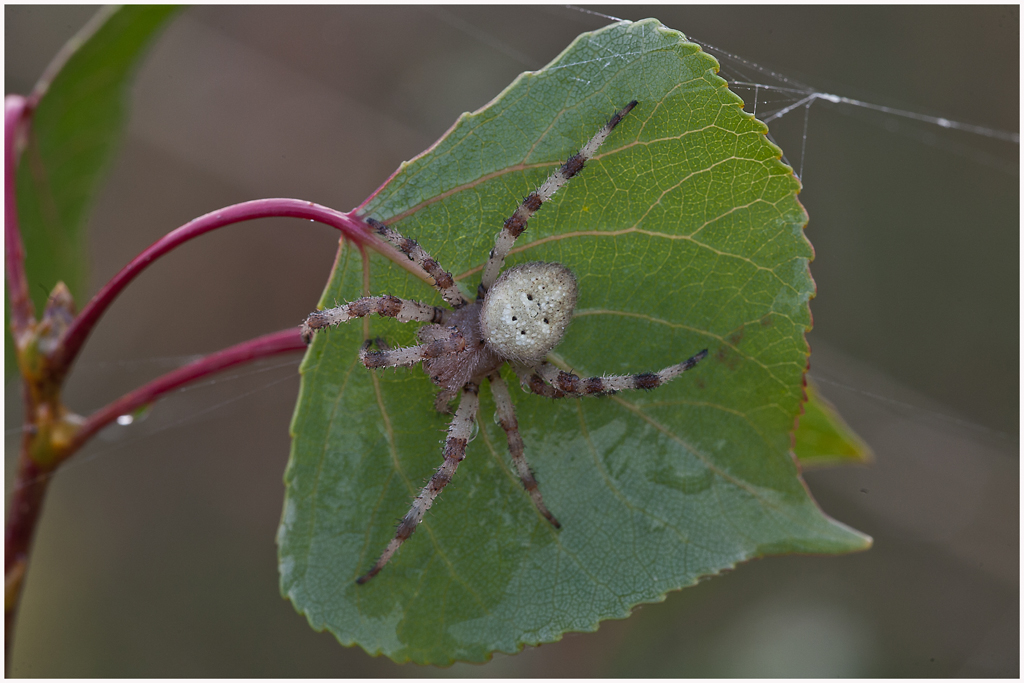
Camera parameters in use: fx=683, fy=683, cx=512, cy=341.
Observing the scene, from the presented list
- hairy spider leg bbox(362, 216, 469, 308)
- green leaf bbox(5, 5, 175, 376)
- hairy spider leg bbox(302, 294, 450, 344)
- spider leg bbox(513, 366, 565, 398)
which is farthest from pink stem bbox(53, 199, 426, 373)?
green leaf bbox(5, 5, 175, 376)

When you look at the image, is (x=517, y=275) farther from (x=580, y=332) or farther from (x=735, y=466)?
(x=735, y=466)

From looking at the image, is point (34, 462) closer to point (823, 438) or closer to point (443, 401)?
point (443, 401)

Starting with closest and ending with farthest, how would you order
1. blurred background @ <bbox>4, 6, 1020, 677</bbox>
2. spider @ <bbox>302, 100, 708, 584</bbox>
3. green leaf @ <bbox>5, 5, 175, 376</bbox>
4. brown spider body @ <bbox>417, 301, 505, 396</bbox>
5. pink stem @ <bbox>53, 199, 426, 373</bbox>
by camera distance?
pink stem @ <bbox>53, 199, 426, 373</bbox>
spider @ <bbox>302, 100, 708, 584</bbox>
brown spider body @ <bbox>417, 301, 505, 396</bbox>
green leaf @ <bbox>5, 5, 175, 376</bbox>
blurred background @ <bbox>4, 6, 1020, 677</bbox>

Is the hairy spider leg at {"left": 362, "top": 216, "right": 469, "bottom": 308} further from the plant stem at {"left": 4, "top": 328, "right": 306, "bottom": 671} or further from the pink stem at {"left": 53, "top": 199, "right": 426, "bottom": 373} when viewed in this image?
the plant stem at {"left": 4, "top": 328, "right": 306, "bottom": 671}

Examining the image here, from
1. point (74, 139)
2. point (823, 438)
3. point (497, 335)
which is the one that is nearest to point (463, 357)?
point (497, 335)


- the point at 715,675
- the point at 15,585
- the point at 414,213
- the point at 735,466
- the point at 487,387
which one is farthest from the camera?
the point at 715,675

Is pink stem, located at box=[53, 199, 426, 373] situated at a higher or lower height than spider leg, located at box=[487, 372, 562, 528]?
higher

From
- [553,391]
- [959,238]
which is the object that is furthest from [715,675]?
[959,238]
